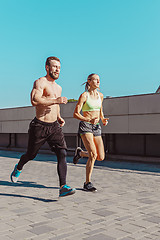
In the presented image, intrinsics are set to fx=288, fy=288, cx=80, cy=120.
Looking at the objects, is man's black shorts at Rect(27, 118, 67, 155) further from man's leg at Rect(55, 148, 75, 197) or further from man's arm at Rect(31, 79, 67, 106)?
man's arm at Rect(31, 79, 67, 106)

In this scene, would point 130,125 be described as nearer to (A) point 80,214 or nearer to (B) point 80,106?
(B) point 80,106

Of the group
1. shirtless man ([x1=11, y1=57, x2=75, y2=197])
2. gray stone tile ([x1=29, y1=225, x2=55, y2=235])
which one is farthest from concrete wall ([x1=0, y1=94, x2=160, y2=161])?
gray stone tile ([x1=29, y1=225, x2=55, y2=235])

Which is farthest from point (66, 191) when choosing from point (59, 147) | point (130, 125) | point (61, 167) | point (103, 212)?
point (130, 125)

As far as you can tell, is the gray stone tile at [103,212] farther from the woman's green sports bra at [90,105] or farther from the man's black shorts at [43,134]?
the woman's green sports bra at [90,105]

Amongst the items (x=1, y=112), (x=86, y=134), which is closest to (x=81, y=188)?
(x=86, y=134)

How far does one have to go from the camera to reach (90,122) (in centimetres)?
538

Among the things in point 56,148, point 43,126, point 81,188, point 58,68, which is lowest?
point 81,188

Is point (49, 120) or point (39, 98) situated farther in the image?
point (49, 120)

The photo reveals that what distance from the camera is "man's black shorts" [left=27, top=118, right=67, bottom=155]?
476cm

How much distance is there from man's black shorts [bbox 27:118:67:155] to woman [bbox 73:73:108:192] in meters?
0.60

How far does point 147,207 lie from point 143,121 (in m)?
7.47

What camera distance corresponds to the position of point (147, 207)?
4176 mm

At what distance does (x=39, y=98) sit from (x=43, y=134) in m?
0.64

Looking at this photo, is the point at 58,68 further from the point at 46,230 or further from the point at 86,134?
Answer: the point at 46,230
